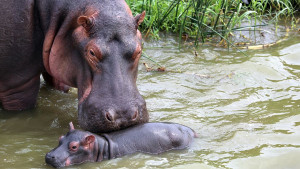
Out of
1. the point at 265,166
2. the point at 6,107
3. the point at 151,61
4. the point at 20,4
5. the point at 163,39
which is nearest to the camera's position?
the point at 265,166

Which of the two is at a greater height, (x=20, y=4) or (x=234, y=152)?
(x=20, y=4)

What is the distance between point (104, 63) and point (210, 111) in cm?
130

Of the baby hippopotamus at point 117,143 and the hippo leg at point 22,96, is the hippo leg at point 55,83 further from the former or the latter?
the baby hippopotamus at point 117,143

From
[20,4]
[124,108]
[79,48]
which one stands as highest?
[20,4]

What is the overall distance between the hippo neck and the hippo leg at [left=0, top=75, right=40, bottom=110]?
1.28 m

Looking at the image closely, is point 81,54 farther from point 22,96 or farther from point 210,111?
point 210,111

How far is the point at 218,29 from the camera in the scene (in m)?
7.28

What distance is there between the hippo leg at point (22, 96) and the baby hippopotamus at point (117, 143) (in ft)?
3.54

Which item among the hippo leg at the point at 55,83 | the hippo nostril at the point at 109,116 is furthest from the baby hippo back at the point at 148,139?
the hippo leg at the point at 55,83

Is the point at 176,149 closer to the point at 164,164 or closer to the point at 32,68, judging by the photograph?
the point at 164,164

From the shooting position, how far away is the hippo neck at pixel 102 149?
3992 mm

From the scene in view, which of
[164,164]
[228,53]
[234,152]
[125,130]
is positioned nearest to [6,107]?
[125,130]

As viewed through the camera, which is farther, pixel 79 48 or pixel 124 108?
pixel 79 48

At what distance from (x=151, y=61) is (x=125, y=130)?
7.99 ft
